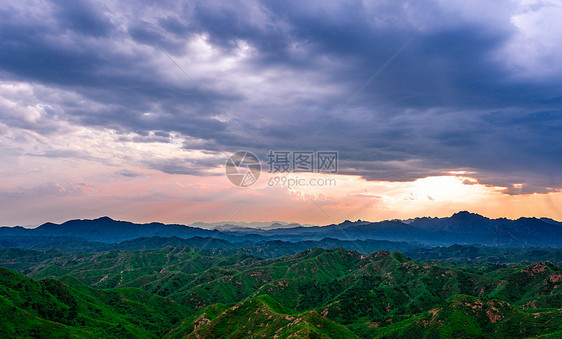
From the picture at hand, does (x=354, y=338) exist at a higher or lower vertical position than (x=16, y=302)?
lower

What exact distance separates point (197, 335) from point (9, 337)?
9206 centimetres

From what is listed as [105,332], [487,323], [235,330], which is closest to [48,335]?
[105,332]

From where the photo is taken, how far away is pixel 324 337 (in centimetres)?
15088

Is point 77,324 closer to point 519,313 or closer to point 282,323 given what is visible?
point 282,323

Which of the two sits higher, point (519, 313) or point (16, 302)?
point (16, 302)

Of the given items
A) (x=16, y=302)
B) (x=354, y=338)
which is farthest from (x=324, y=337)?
(x=16, y=302)

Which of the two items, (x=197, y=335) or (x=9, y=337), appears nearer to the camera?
(x=9, y=337)

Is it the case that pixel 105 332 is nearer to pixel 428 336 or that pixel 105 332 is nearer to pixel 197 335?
pixel 197 335

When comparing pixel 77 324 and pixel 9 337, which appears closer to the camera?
pixel 9 337

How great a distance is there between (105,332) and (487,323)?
23512 cm

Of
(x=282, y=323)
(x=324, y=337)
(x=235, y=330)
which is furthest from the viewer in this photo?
(x=235, y=330)

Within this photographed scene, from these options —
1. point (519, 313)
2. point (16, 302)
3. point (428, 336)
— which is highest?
point (16, 302)

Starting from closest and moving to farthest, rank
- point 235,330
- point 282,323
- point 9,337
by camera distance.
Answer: point 9,337, point 282,323, point 235,330

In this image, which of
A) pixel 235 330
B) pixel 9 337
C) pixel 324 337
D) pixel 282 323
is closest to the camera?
pixel 9 337
